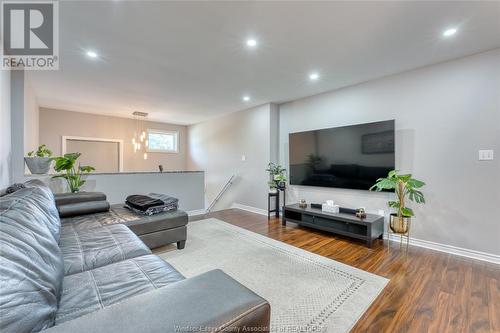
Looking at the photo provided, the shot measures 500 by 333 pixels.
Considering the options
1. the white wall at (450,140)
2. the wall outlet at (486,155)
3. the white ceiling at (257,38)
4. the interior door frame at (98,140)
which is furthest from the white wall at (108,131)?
the wall outlet at (486,155)

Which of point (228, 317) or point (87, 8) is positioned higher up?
point (87, 8)

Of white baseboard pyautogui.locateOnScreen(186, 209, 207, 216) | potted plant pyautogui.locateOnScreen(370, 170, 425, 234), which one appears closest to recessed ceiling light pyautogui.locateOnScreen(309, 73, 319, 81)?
potted plant pyautogui.locateOnScreen(370, 170, 425, 234)

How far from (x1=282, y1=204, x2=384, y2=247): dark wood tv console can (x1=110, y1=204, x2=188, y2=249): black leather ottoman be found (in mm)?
1882

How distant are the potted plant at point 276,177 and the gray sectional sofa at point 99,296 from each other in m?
3.22

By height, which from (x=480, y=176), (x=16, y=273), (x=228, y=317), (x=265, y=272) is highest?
(x=480, y=176)

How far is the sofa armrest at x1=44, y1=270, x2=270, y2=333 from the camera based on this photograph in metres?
0.62

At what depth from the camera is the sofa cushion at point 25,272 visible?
24.4 inches

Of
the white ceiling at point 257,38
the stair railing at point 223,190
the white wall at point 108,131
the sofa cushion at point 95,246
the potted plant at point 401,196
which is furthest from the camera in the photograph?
the stair railing at point 223,190

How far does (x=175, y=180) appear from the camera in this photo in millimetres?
4453

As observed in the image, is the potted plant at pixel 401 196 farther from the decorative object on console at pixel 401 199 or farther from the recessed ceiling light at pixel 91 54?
the recessed ceiling light at pixel 91 54

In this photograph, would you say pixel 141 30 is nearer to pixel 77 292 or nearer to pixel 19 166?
pixel 77 292

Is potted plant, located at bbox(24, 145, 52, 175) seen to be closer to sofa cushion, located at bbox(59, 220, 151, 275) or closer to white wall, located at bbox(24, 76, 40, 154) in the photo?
white wall, located at bbox(24, 76, 40, 154)

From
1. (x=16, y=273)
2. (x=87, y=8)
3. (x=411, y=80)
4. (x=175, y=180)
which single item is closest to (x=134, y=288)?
(x=16, y=273)

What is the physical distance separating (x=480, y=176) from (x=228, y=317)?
11.1 feet
